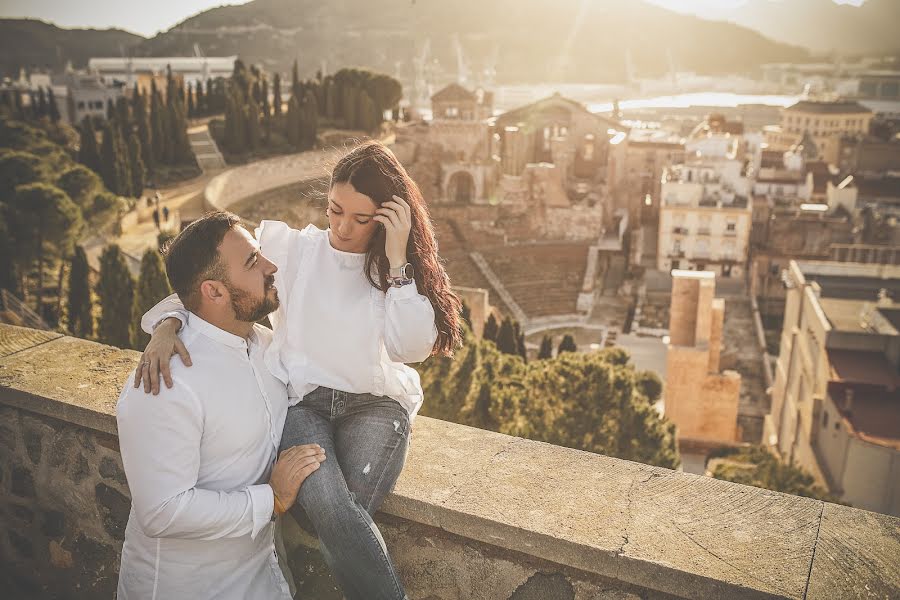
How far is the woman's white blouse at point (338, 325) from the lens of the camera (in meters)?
2.21

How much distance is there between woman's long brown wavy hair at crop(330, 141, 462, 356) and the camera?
7.50 ft

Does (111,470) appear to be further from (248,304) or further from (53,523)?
(248,304)

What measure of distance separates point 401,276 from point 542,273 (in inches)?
1012

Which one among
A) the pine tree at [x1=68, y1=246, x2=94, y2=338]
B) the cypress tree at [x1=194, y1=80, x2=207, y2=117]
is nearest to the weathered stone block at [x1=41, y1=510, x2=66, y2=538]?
the pine tree at [x1=68, y1=246, x2=94, y2=338]

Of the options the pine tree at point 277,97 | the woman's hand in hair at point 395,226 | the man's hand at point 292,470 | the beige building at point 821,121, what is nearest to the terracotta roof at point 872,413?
the woman's hand in hair at point 395,226

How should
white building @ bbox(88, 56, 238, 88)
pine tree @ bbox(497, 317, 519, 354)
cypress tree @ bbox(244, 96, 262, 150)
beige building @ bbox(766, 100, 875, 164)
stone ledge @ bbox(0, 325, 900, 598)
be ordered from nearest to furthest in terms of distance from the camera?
1. stone ledge @ bbox(0, 325, 900, 598)
2. pine tree @ bbox(497, 317, 519, 354)
3. cypress tree @ bbox(244, 96, 262, 150)
4. beige building @ bbox(766, 100, 875, 164)
5. white building @ bbox(88, 56, 238, 88)

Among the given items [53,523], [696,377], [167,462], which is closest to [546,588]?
[167,462]

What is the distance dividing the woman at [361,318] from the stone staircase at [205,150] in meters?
28.9

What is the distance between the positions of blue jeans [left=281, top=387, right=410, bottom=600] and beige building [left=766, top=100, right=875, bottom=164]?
52.4 m

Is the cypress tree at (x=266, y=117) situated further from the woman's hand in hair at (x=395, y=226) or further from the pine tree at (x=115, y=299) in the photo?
the woman's hand in hair at (x=395, y=226)

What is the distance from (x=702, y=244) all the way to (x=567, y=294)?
5332mm

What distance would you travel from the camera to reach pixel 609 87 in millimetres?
103562

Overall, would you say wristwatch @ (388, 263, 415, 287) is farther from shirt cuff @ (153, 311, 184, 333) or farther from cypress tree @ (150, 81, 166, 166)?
cypress tree @ (150, 81, 166, 166)

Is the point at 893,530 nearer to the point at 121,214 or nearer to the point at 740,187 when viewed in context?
the point at 121,214
